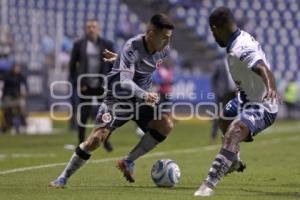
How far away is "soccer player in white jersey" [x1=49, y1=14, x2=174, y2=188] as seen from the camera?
962 centimetres

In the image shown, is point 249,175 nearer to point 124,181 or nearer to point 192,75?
→ point 124,181

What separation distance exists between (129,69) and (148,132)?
3.71 ft

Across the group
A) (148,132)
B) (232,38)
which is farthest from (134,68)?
(232,38)

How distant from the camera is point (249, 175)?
1158 cm

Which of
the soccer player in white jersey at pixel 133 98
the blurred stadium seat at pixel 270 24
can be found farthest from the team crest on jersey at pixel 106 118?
the blurred stadium seat at pixel 270 24

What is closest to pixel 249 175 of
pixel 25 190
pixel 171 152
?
pixel 25 190

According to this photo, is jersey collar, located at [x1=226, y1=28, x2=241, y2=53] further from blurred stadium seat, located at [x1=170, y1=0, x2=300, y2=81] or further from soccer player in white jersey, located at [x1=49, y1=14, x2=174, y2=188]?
blurred stadium seat, located at [x1=170, y1=0, x2=300, y2=81]

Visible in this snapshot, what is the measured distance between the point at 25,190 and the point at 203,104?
70.2 feet

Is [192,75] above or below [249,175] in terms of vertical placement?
below

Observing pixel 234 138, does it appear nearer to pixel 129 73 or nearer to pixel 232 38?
pixel 232 38

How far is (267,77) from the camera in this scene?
8.44m

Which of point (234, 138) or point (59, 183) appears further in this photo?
point (59, 183)

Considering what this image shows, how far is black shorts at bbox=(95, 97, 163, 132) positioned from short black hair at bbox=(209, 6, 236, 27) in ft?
Answer: 5.39

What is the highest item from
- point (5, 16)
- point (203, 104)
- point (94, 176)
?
point (94, 176)
